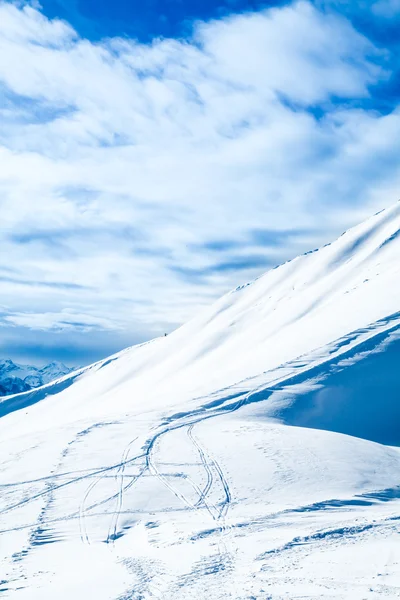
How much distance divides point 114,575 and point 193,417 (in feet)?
71.4

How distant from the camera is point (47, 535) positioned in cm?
1534

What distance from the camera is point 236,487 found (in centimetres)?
1981

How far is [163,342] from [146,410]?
65.6 m

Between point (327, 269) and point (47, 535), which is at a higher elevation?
point (327, 269)

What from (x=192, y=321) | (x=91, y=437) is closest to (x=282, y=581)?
(x=91, y=437)

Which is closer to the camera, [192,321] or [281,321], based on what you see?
[281,321]

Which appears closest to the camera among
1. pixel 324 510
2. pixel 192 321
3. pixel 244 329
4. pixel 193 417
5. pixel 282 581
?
pixel 282 581

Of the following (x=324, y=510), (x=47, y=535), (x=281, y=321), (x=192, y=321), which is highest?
(x=192, y=321)

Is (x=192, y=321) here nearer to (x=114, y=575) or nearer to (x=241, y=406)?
(x=241, y=406)

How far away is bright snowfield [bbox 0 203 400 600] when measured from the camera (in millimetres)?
11180

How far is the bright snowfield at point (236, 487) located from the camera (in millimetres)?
11180

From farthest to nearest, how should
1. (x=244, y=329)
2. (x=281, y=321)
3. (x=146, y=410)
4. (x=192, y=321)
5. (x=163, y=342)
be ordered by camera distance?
(x=192, y=321)
(x=163, y=342)
(x=244, y=329)
(x=281, y=321)
(x=146, y=410)

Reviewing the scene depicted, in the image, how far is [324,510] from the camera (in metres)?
17.4

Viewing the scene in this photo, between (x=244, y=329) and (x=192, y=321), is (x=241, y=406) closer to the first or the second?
(x=244, y=329)
